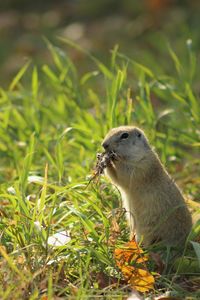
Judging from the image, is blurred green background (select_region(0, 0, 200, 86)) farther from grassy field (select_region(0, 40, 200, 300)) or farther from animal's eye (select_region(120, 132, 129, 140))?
animal's eye (select_region(120, 132, 129, 140))

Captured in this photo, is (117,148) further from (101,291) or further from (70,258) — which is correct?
(101,291)

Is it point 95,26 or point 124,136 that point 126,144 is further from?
point 95,26

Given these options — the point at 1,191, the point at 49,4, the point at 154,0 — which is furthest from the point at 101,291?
the point at 49,4

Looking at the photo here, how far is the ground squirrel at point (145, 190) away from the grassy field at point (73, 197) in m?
0.10

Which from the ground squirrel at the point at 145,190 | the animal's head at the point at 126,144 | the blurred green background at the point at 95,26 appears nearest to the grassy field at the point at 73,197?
the ground squirrel at the point at 145,190

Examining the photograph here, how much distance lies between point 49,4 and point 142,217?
7.39 metres

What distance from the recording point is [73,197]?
4320 millimetres

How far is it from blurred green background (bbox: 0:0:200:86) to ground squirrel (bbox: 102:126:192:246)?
13.7ft

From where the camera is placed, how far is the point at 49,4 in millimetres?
11047

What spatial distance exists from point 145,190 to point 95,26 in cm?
637

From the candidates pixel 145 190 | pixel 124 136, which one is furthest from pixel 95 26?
pixel 145 190

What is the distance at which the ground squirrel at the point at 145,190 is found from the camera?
4.12 m

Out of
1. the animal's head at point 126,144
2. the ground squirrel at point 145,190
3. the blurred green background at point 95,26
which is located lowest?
the ground squirrel at point 145,190

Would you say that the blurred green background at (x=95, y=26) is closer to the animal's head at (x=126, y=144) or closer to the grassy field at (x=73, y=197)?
the grassy field at (x=73, y=197)
